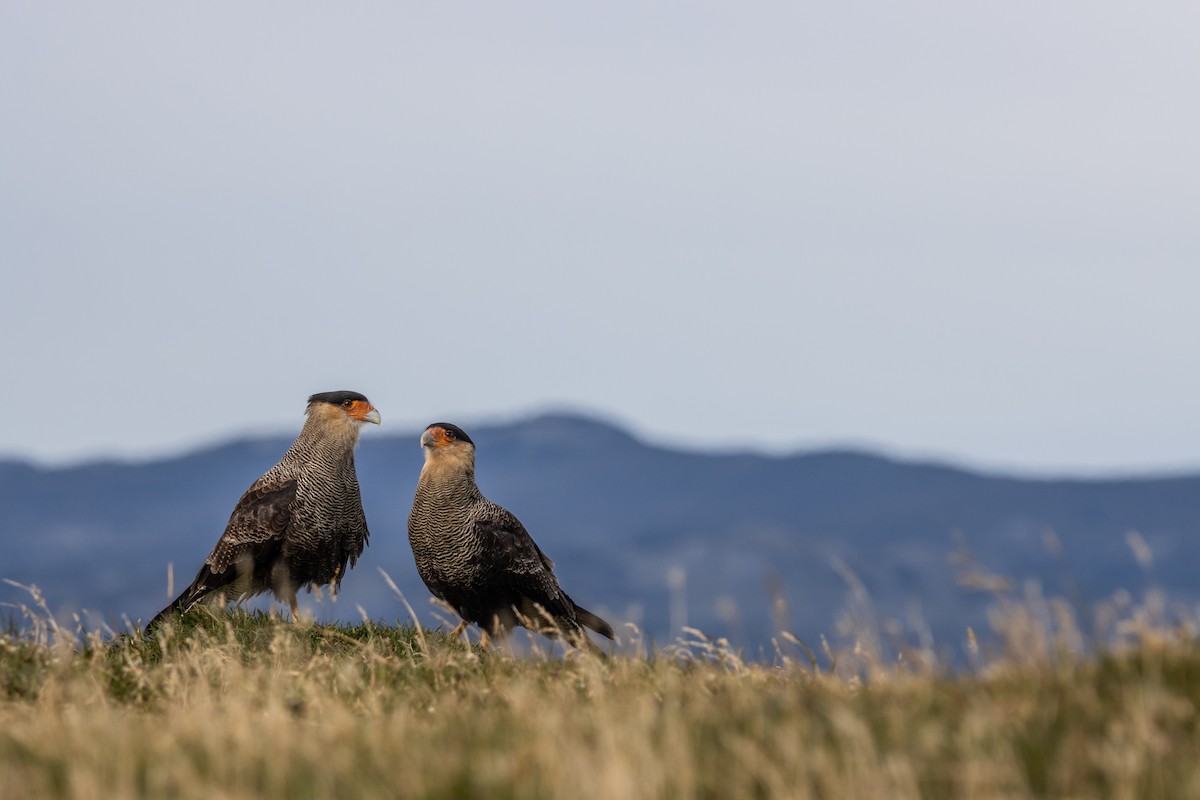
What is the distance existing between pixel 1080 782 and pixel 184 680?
536 centimetres

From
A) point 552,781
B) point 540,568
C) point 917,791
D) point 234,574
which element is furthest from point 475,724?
point 234,574

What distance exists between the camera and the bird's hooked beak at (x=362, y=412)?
553 inches

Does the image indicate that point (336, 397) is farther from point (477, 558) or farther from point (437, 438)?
point (477, 558)

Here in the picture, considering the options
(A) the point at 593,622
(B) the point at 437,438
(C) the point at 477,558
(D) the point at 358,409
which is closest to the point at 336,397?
(D) the point at 358,409

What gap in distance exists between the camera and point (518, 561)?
40.9ft

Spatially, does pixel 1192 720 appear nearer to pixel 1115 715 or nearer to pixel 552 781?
pixel 1115 715

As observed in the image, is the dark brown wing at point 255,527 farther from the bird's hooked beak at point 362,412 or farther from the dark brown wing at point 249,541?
the bird's hooked beak at point 362,412

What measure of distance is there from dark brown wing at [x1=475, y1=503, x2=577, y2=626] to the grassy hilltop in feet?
13.9

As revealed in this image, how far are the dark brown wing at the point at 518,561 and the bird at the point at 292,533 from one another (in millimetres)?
1688

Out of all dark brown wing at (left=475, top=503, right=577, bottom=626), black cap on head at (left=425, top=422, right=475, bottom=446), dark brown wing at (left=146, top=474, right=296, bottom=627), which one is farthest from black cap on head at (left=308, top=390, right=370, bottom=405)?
dark brown wing at (left=475, top=503, right=577, bottom=626)

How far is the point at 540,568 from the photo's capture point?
41.2 feet

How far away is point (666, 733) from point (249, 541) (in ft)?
28.8

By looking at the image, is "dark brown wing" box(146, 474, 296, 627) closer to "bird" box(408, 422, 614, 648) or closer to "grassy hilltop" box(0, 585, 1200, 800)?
"bird" box(408, 422, 614, 648)

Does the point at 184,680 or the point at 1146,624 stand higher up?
the point at 1146,624
